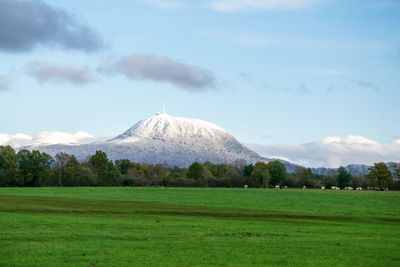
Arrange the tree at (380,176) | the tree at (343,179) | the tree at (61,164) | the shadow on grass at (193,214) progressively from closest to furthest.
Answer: the shadow on grass at (193,214), the tree at (61,164), the tree at (380,176), the tree at (343,179)

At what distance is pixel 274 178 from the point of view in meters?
180

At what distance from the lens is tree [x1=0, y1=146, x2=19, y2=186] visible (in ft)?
438

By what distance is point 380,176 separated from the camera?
168 m

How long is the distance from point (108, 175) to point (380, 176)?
97779 millimetres

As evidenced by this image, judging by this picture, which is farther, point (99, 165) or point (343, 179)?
point (343, 179)

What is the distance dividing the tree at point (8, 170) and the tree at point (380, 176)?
121 metres

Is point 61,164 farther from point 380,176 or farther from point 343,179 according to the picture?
point 380,176

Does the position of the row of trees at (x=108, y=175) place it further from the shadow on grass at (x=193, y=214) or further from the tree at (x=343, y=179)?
the shadow on grass at (x=193, y=214)

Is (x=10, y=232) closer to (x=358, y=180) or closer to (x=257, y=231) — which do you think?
(x=257, y=231)

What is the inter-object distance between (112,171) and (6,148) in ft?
119

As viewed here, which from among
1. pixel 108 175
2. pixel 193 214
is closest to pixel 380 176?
pixel 108 175

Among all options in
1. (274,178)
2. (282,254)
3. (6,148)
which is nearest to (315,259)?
(282,254)

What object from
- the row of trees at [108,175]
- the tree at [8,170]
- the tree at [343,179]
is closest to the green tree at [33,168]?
the row of trees at [108,175]

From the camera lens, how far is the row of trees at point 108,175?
449 feet
